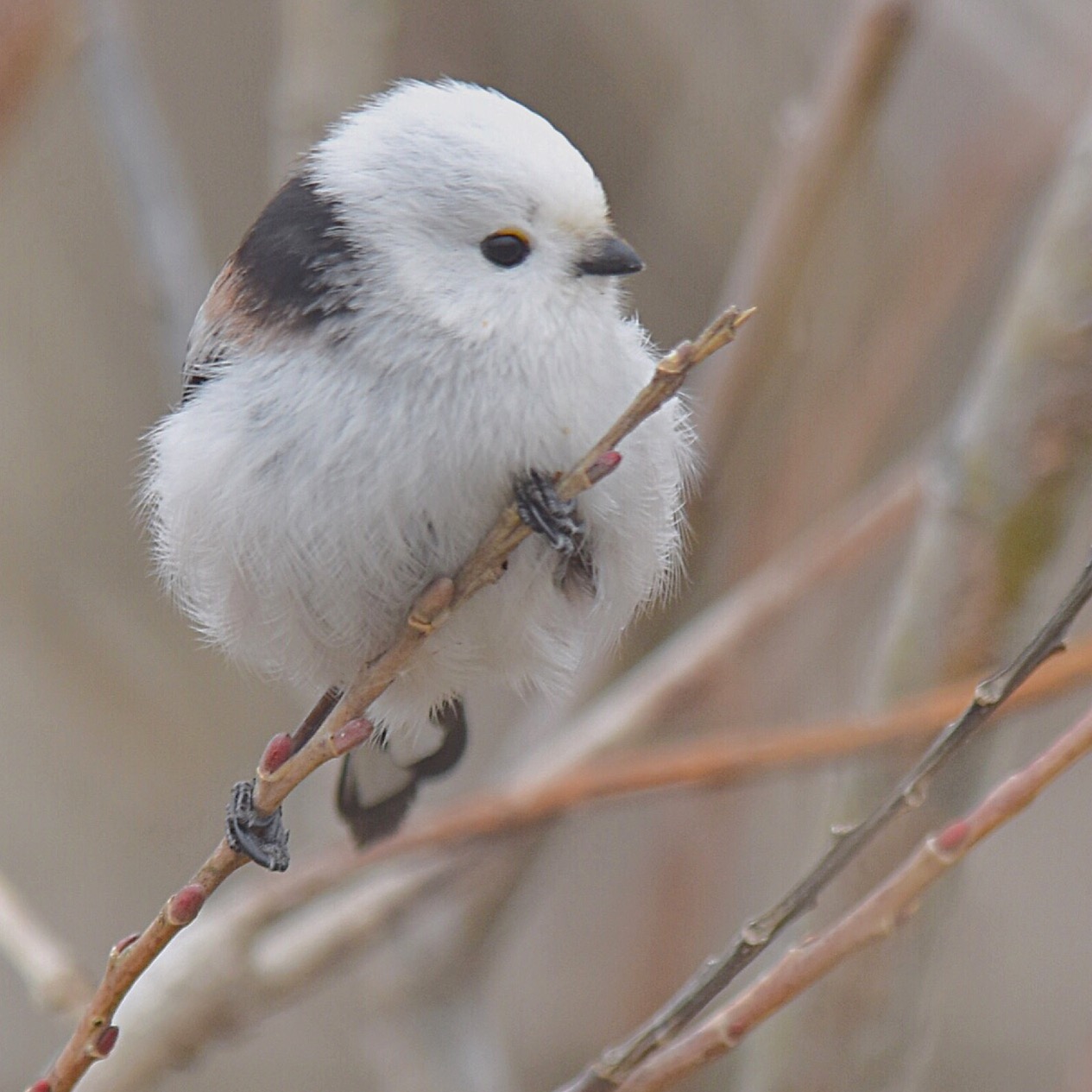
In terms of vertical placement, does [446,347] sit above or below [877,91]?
below

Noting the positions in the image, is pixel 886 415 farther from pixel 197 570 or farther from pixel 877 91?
pixel 197 570

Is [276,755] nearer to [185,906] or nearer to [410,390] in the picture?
[185,906]

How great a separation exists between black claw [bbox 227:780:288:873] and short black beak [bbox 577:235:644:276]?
560mm

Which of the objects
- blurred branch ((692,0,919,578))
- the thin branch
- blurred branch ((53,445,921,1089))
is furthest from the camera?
blurred branch ((692,0,919,578))

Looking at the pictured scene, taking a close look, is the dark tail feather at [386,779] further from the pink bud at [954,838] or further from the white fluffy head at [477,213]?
the pink bud at [954,838]

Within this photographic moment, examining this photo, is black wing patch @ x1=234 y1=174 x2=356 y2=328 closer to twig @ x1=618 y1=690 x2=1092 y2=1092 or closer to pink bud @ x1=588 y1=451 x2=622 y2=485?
pink bud @ x1=588 y1=451 x2=622 y2=485

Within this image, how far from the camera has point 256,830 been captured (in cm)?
128

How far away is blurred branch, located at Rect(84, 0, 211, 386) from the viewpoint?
2.06m

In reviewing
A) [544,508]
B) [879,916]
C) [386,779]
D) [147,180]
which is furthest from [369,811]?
[147,180]

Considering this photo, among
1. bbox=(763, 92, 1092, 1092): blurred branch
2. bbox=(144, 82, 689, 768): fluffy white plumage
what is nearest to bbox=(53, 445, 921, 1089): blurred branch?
bbox=(763, 92, 1092, 1092): blurred branch

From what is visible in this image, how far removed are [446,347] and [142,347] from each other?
225 centimetres

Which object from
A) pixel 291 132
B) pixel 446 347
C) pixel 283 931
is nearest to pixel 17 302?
pixel 291 132

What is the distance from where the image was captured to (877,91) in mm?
1827

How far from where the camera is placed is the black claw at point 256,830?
1.22 m
